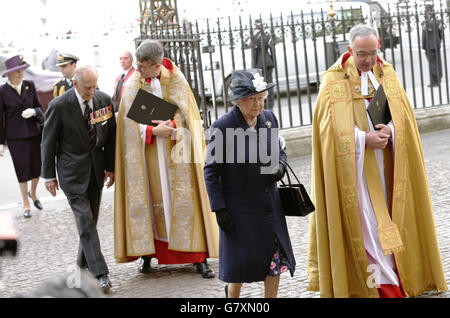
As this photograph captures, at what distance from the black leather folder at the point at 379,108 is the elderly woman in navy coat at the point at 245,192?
2.45 feet

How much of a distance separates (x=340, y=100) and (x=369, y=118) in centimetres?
23

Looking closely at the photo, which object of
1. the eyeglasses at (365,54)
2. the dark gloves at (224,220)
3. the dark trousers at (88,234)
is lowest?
the dark trousers at (88,234)

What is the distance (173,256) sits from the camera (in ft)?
22.1

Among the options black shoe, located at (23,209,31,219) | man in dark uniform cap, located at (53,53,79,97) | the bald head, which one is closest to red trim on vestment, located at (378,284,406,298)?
the bald head

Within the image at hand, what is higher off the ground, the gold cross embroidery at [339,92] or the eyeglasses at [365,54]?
the eyeglasses at [365,54]

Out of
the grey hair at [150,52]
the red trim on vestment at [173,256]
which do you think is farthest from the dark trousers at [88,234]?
the grey hair at [150,52]

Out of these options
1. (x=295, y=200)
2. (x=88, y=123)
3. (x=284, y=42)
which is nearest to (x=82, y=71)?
(x=88, y=123)

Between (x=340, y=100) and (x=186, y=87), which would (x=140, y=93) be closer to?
(x=186, y=87)

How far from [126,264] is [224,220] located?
2.61 meters

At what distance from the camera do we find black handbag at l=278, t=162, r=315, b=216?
492cm

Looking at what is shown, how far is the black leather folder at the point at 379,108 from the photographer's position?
5.23m

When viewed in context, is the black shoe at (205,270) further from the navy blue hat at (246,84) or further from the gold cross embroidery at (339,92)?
the navy blue hat at (246,84)

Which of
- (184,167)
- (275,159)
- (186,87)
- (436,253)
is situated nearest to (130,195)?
(184,167)
